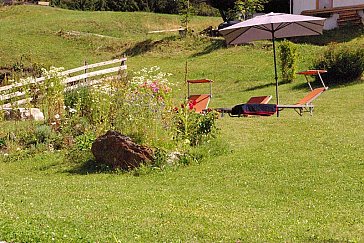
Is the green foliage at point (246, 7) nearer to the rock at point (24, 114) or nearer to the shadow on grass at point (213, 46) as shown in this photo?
the shadow on grass at point (213, 46)

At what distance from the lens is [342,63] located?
1864cm

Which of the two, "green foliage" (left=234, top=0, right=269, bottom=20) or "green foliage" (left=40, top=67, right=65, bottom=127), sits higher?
"green foliage" (left=234, top=0, right=269, bottom=20)

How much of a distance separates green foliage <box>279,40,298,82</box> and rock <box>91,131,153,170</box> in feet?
39.2

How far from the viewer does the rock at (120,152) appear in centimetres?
864

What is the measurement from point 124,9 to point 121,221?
4599 centimetres

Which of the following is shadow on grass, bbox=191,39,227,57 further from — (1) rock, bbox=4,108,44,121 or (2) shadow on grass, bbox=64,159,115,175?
(2) shadow on grass, bbox=64,159,115,175

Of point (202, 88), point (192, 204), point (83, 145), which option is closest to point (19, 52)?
point (202, 88)

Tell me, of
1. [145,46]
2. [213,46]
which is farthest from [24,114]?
[145,46]

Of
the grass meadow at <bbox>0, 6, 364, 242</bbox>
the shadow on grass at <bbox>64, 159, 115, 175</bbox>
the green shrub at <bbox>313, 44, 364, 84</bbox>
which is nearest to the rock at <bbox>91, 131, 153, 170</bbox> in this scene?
the shadow on grass at <bbox>64, 159, 115, 175</bbox>

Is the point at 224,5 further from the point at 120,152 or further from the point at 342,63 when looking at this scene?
the point at 120,152

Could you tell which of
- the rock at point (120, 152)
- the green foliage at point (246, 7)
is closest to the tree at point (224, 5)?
the green foliage at point (246, 7)

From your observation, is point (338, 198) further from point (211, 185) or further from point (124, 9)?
point (124, 9)

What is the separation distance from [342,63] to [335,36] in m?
8.54

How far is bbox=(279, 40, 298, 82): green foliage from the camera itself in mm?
19625
